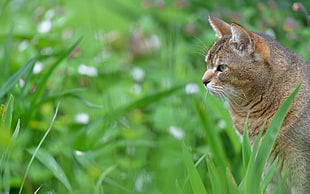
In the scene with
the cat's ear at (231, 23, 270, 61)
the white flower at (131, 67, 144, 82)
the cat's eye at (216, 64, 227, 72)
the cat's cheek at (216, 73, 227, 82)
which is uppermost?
the cat's ear at (231, 23, 270, 61)

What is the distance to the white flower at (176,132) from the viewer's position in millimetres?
3513

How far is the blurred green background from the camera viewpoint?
2.82m

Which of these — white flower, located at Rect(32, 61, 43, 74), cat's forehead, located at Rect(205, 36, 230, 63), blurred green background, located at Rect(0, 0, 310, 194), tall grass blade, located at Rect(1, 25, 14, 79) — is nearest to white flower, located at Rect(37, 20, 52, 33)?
blurred green background, located at Rect(0, 0, 310, 194)

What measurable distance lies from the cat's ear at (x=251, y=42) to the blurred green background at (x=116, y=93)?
0.96ft

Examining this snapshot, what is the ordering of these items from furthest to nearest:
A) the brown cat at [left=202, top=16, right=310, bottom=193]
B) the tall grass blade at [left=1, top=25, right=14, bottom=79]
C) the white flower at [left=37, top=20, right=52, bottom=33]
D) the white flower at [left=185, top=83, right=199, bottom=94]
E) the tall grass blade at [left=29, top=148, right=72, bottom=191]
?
the white flower at [left=37, top=20, right=52, bottom=33] → the white flower at [left=185, top=83, right=199, bottom=94] → the tall grass blade at [left=1, top=25, right=14, bottom=79] → the brown cat at [left=202, top=16, right=310, bottom=193] → the tall grass blade at [left=29, top=148, right=72, bottom=191]

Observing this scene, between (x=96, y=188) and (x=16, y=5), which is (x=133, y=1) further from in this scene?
(x=96, y=188)

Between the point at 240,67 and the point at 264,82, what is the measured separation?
A: 112mm

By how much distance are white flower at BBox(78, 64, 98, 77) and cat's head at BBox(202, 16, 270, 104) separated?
3.97ft

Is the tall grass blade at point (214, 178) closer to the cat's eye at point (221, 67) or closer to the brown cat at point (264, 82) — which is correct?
the brown cat at point (264, 82)

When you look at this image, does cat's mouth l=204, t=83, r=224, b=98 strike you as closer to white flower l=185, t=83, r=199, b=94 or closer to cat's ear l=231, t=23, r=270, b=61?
cat's ear l=231, t=23, r=270, b=61

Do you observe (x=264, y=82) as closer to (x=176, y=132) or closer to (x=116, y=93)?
(x=176, y=132)

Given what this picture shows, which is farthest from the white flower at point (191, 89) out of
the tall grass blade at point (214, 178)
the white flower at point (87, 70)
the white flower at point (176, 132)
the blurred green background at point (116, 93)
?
the tall grass blade at point (214, 178)

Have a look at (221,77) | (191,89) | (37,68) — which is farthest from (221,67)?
(37,68)

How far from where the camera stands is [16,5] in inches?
211
